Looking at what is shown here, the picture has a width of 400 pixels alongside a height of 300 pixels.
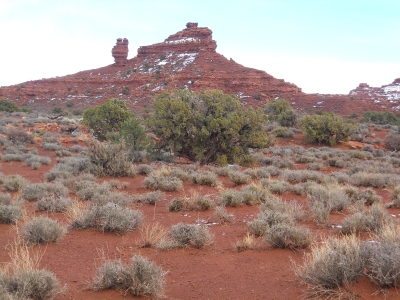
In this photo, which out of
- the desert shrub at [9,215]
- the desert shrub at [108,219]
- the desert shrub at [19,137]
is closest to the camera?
the desert shrub at [108,219]

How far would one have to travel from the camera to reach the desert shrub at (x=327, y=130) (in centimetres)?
3028

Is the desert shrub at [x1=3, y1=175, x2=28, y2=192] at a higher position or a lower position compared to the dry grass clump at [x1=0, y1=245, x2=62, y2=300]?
lower

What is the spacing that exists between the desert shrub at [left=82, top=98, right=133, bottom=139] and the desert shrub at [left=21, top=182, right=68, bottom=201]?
17770mm

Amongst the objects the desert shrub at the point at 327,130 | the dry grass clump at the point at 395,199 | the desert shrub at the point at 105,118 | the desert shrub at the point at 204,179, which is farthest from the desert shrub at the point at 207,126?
the desert shrub at the point at 327,130

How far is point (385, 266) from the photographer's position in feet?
13.3

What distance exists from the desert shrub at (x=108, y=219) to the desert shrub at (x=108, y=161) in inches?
253

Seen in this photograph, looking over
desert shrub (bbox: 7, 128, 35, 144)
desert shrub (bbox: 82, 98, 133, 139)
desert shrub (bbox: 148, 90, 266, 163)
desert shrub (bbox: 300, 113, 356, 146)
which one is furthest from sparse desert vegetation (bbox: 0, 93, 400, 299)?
desert shrub (bbox: 300, 113, 356, 146)

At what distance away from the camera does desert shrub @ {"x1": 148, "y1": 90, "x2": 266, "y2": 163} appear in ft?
54.1

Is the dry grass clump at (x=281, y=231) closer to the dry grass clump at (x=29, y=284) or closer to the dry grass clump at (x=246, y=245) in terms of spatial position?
the dry grass clump at (x=246, y=245)

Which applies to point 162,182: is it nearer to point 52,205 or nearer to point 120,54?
point 52,205

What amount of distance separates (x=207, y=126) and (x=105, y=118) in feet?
45.5

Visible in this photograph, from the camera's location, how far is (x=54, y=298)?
4.18 metres

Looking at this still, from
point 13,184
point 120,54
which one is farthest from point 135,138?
Result: point 120,54

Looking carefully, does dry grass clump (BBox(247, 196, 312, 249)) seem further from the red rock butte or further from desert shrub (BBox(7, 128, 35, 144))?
the red rock butte
